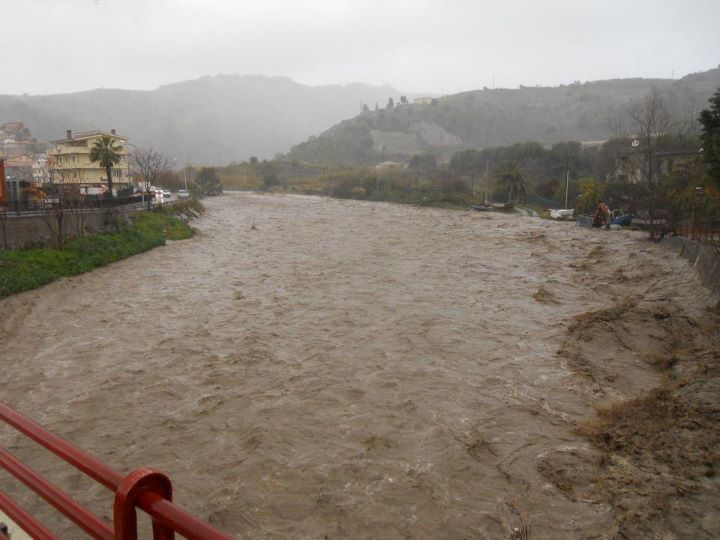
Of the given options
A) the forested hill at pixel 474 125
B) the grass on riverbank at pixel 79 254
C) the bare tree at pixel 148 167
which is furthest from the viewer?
the forested hill at pixel 474 125

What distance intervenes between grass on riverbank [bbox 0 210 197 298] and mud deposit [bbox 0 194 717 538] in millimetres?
847

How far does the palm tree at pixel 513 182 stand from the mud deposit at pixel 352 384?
4244 centimetres

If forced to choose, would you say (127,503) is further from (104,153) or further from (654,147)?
(654,147)

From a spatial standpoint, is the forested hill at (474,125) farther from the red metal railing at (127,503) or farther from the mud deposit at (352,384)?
the red metal railing at (127,503)

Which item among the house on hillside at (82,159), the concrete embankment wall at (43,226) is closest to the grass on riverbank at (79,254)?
the concrete embankment wall at (43,226)

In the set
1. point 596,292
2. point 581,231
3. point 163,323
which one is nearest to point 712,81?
point 581,231

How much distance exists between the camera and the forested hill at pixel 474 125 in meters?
146

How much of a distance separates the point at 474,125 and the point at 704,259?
Result: 154950 mm

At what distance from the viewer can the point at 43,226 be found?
23.3 m

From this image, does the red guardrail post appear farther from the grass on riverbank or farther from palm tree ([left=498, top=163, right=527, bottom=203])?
palm tree ([left=498, top=163, right=527, bottom=203])

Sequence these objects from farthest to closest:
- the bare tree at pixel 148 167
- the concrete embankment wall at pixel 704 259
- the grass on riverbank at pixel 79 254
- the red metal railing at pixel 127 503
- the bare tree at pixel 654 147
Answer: the bare tree at pixel 148 167 < the bare tree at pixel 654 147 < the grass on riverbank at pixel 79 254 < the concrete embankment wall at pixel 704 259 < the red metal railing at pixel 127 503

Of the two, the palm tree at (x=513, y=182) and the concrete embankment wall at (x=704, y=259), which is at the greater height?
the palm tree at (x=513, y=182)

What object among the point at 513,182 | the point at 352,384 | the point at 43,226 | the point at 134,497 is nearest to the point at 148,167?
the point at 43,226

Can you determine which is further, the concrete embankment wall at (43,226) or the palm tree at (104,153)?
the palm tree at (104,153)
